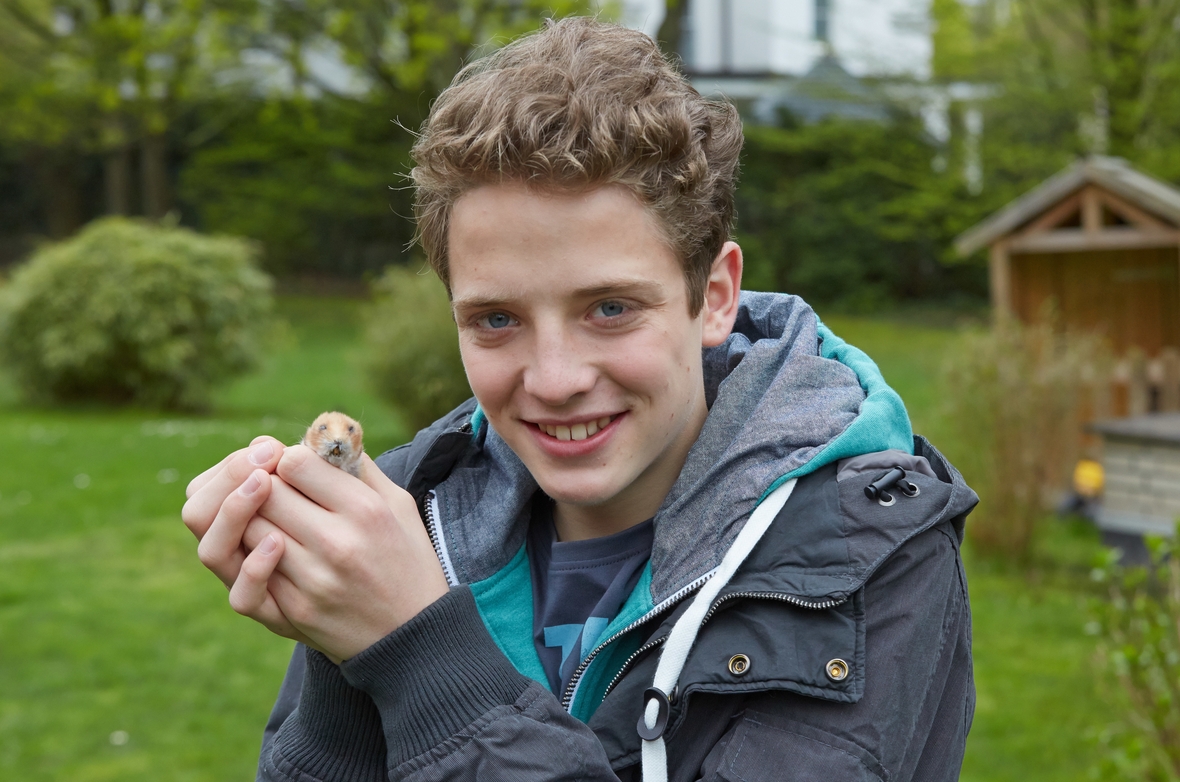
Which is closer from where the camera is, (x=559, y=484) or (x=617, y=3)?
(x=559, y=484)

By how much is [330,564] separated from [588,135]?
28.8 inches

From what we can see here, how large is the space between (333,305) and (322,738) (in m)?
29.3

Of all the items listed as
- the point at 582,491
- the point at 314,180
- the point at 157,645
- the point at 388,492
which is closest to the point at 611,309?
the point at 582,491

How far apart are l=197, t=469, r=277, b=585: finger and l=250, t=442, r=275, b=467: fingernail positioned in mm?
16

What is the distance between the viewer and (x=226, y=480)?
61.8 inches

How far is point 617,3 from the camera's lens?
2459 centimetres

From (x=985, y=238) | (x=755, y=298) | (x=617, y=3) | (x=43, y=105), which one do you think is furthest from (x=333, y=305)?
(x=755, y=298)

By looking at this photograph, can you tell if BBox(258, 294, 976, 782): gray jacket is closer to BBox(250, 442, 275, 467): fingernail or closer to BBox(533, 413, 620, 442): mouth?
BBox(533, 413, 620, 442): mouth

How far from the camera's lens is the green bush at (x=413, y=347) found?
35.0 ft

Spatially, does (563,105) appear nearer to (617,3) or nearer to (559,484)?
(559,484)

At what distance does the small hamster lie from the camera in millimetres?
1569

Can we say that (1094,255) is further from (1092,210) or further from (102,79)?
(102,79)

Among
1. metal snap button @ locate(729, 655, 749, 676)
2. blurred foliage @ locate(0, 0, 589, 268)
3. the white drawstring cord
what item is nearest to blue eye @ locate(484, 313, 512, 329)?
the white drawstring cord

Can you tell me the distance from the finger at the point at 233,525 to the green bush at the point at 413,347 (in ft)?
28.2
